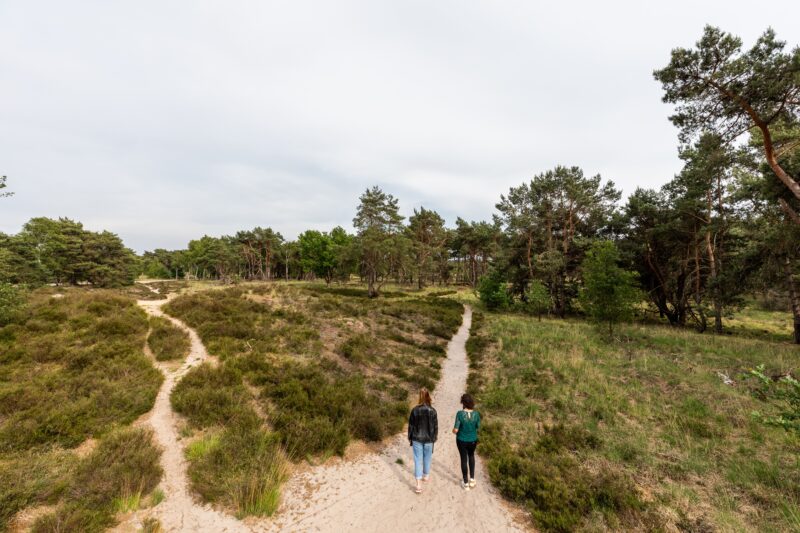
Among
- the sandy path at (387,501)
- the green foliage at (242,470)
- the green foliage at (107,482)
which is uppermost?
the green foliage at (107,482)

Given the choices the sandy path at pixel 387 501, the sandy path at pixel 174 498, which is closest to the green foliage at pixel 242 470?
the sandy path at pixel 174 498

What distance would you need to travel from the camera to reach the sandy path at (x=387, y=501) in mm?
5121

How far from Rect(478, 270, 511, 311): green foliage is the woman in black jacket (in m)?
28.0

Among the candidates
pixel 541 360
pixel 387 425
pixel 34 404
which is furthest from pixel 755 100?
pixel 34 404

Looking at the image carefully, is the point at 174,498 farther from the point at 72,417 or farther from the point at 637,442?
the point at 637,442

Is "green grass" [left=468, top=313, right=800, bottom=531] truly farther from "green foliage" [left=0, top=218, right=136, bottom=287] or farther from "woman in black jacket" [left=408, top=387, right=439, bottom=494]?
"green foliage" [left=0, top=218, right=136, bottom=287]

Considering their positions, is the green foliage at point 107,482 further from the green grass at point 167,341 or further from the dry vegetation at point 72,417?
the green grass at point 167,341

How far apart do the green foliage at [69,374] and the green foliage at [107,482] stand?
1.32m

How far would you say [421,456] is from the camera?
631 centimetres

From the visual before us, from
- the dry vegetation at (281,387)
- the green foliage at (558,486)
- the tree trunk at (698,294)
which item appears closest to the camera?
the green foliage at (558,486)

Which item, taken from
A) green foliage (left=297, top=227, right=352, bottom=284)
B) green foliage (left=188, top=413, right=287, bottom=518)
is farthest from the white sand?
green foliage (left=297, top=227, right=352, bottom=284)

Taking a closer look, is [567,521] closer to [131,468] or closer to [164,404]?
[131,468]

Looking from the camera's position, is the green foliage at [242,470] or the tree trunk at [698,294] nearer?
the green foliage at [242,470]

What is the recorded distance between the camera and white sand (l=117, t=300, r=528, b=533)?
5051mm
